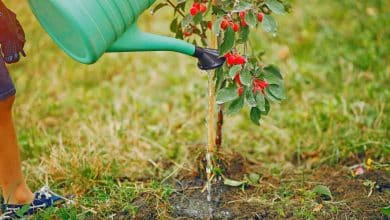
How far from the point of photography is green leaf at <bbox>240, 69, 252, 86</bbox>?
2129mm

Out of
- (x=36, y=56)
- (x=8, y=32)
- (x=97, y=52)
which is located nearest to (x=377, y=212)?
(x=97, y=52)

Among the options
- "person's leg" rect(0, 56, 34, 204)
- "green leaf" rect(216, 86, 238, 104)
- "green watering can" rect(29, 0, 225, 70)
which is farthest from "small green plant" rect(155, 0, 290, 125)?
"person's leg" rect(0, 56, 34, 204)

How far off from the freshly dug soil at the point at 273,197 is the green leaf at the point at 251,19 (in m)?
0.65

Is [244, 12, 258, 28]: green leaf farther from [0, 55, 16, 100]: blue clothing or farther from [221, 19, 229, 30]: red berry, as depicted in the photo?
[0, 55, 16, 100]: blue clothing

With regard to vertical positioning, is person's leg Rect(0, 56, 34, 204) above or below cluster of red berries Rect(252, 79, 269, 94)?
below

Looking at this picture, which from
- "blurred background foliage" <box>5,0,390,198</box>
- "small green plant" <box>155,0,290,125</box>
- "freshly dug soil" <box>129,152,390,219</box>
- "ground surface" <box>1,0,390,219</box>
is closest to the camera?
"small green plant" <box>155,0,290,125</box>

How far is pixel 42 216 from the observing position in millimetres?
2344

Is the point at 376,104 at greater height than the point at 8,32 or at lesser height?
lesser

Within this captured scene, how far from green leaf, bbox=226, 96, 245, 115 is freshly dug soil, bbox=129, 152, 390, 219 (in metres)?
0.38

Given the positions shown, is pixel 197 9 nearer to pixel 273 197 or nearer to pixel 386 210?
pixel 273 197

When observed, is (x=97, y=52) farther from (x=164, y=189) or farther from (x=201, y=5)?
(x=164, y=189)

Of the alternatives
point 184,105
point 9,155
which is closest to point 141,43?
point 9,155

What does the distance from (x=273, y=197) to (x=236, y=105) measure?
1.46 ft

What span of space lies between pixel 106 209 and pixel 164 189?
9.0 inches
